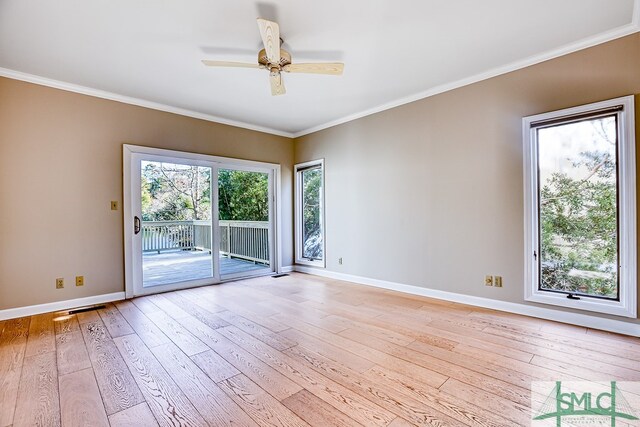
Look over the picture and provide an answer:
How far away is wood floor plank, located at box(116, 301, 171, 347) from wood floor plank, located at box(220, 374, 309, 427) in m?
1.02

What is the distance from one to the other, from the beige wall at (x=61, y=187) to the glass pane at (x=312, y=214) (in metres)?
2.51

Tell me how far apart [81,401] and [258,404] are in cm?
107

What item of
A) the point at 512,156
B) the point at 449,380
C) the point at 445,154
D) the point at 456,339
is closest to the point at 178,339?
the point at 449,380

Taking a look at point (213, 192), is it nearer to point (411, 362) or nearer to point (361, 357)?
point (361, 357)

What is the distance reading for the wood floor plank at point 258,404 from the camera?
5.07 ft

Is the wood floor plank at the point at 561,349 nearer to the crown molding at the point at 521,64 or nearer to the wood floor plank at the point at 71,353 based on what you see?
the crown molding at the point at 521,64

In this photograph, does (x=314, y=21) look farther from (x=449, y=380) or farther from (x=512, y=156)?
(x=449, y=380)

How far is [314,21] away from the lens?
2.38 metres

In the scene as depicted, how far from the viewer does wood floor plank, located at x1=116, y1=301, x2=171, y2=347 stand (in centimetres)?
256

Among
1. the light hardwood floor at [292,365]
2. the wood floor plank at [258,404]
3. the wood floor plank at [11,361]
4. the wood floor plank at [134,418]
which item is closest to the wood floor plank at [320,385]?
the light hardwood floor at [292,365]

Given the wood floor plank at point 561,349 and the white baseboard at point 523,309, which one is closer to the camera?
the wood floor plank at point 561,349

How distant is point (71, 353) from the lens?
2336 mm

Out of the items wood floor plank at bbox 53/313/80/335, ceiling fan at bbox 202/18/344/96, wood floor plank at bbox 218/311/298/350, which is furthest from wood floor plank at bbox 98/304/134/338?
ceiling fan at bbox 202/18/344/96

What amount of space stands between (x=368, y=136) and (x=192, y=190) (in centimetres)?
288
